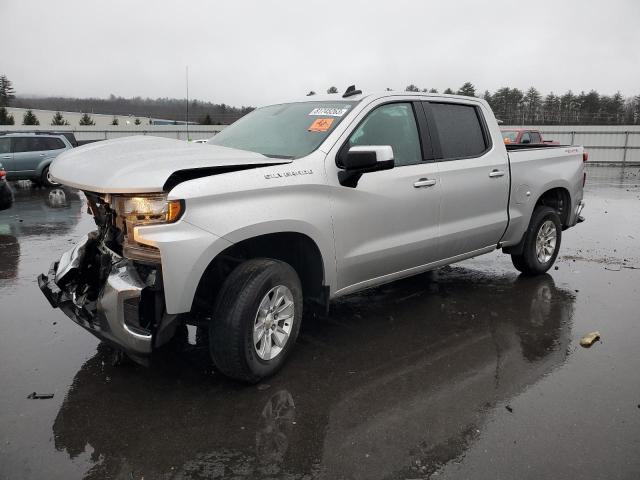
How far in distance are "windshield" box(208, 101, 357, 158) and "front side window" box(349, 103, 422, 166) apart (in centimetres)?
20

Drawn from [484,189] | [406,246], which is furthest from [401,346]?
[484,189]

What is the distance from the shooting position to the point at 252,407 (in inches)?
130

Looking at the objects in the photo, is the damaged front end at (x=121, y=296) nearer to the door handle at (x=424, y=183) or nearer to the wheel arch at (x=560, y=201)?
the door handle at (x=424, y=183)

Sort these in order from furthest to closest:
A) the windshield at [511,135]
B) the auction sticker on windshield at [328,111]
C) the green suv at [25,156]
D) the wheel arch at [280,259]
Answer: the windshield at [511,135], the green suv at [25,156], the auction sticker on windshield at [328,111], the wheel arch at [280,259]

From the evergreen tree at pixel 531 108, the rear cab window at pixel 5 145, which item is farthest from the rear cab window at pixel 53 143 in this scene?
the evergreen tree at pixel 531 108

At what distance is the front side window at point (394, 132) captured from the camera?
4.18m

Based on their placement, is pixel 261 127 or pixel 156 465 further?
pixel 261 127

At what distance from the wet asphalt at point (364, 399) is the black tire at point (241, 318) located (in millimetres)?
210

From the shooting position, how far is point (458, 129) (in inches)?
201

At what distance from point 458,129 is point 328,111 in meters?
1.51

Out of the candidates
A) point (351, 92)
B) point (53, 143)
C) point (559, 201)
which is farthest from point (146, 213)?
point (53, 143)

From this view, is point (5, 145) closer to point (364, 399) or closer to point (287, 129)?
point (287, 129)

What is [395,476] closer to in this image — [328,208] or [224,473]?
[224,473]

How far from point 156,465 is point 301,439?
768 millimetres
